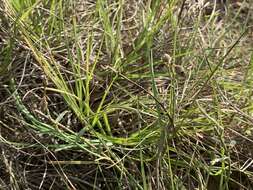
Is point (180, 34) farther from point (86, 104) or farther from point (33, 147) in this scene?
point (33, 147)

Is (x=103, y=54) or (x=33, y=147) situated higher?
(x=103, y=54)

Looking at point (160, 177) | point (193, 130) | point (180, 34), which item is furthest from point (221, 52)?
point (160, 177)

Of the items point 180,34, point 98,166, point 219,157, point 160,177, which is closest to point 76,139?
point 98,166

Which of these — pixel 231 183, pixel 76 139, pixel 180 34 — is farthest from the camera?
pixel 180 34

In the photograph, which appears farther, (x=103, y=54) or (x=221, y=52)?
(x=221, y=52)

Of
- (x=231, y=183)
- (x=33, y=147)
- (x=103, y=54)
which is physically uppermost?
(x=103, y=54)

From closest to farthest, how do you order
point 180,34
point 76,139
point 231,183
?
point 76,139
point 231,183
point 180,34
